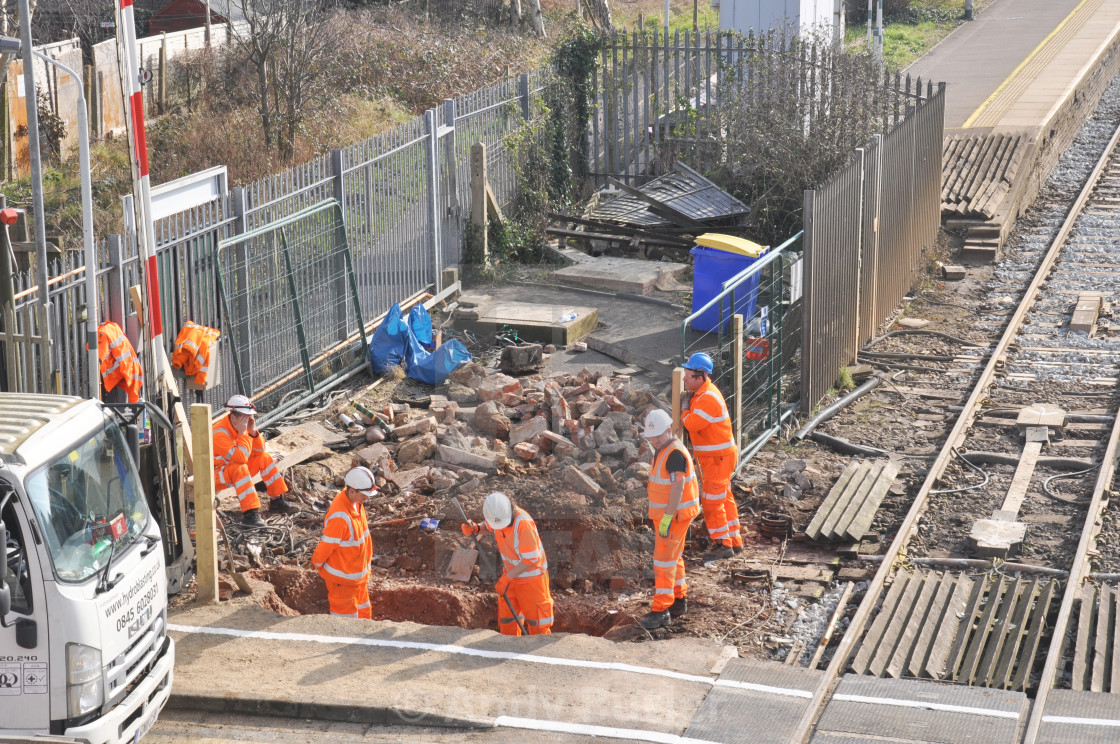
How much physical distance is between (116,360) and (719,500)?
4.94 m

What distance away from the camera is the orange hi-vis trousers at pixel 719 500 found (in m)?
10.2

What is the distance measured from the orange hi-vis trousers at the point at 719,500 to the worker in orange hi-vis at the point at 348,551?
286 centimetres

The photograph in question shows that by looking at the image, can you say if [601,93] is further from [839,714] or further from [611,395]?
[839,714]

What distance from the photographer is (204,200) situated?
39.8 ft

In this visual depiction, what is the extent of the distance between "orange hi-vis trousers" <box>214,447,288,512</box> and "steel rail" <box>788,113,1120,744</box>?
194 inches

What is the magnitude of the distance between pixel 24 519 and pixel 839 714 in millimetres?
4753

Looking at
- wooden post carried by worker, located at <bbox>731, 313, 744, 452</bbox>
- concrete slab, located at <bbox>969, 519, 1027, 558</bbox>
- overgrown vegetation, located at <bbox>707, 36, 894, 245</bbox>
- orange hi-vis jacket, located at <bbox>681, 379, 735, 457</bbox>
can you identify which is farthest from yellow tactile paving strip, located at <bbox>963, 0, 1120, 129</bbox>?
orange hi-vis jacket, located at <bbox>681, 379, 735, 457</bbox>

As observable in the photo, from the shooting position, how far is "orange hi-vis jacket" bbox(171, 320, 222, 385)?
11.1 m

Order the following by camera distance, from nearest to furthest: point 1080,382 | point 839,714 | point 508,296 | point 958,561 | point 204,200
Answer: point 839,714
point 958,561
point 204,200
point 1080,382
point 508,296

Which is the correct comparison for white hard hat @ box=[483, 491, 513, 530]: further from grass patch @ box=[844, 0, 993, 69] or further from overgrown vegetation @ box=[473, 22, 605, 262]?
grass patch @ box=[844, 0, 993, 69]

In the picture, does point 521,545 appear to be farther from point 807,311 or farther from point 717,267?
point 717,267

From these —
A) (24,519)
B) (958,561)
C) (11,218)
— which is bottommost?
(958,561)

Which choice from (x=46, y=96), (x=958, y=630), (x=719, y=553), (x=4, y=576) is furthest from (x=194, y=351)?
(x=46, y=96)

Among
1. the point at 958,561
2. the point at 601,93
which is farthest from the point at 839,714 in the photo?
the point at 601,93
